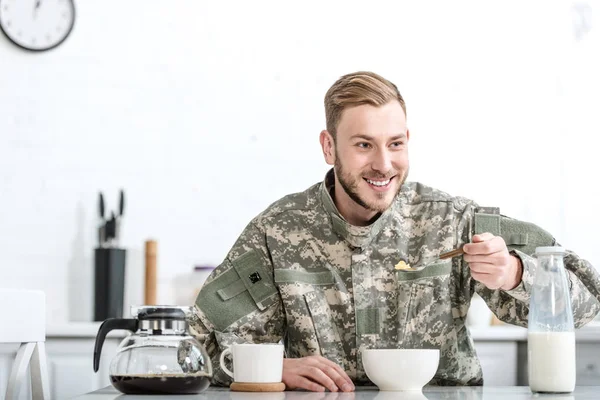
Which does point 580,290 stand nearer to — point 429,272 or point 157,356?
point 429,272

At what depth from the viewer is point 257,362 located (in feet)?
4.95

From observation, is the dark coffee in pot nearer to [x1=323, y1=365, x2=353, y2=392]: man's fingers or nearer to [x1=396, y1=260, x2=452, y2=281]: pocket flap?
[x1=323, y1=365, x2=353, y2=392]: man's fingers

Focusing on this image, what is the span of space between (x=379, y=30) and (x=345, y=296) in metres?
1.39

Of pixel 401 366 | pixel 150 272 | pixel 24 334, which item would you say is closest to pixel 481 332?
pixel 150 272

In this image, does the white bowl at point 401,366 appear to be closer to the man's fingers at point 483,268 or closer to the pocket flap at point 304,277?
the man's fingers at point 483,268

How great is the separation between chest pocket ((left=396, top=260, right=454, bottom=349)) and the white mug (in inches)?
18.4

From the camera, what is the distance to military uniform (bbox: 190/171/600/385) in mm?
1927

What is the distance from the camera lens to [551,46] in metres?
3.15

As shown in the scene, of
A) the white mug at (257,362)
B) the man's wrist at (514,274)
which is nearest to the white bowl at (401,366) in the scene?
the white mug at (257,362)

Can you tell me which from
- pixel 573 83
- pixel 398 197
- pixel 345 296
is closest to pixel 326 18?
pixel 573 83

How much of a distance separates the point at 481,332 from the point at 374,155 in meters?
0.94

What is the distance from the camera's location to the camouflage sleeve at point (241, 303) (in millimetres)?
1920

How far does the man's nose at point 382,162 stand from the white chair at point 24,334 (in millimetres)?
728

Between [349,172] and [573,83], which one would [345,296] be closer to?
[349,172]
